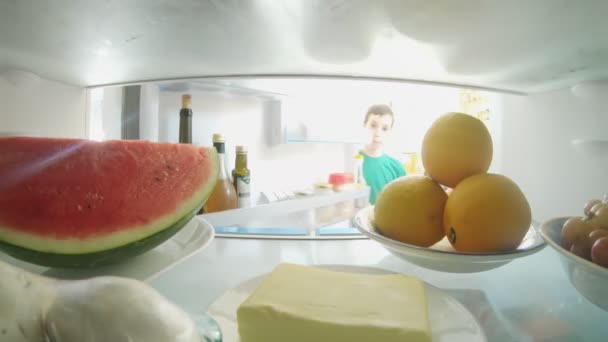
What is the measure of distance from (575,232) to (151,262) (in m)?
0.44

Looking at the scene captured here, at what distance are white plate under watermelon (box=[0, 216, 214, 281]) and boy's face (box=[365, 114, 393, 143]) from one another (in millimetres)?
1240

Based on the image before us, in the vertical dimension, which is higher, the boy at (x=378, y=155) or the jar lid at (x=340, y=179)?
the boy at (x=378, y=155)

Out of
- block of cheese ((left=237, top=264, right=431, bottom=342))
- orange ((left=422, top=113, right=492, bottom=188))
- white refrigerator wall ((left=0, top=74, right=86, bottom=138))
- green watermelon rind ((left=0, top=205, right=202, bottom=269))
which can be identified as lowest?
block of cheese ((left=237, top=264, right=431, bottom=342))

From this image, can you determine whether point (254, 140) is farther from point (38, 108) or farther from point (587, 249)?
point (587, 249)

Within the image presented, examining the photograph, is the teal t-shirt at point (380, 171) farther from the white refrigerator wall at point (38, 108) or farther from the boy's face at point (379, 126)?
the white refrigerator wall at point (38, 108)

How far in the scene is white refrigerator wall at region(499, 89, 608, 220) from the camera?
22.4 inches

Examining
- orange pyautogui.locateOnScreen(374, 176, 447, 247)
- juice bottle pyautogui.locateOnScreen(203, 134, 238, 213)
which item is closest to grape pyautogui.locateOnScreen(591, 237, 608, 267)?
orange pyautogui.locateOnScreen(374, 176, 447, 247)

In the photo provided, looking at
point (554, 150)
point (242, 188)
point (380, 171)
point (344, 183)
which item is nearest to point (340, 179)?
point (344, 183)

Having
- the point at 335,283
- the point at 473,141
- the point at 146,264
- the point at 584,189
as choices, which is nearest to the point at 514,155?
the point at 584,189

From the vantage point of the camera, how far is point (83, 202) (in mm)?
295

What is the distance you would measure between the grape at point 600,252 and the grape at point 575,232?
0.03m

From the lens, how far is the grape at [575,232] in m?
0.30

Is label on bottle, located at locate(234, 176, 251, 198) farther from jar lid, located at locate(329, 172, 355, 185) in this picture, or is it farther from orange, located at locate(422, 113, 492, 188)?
jar lid, located at locate(329, 172, 355, 185)

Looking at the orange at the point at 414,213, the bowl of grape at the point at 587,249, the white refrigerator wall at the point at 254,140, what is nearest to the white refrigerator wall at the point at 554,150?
the bowl of grape at the point at 587,249
